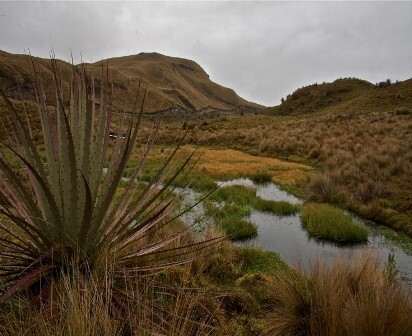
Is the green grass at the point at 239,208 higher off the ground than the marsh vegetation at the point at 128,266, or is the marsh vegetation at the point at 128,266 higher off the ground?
the marsh vegetation at the point at 128,266

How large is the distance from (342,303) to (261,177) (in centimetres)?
1087

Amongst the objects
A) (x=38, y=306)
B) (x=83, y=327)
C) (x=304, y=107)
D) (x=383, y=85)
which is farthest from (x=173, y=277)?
(x=304, y=107)

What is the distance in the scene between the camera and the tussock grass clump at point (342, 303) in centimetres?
292

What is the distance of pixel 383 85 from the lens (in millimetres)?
46281

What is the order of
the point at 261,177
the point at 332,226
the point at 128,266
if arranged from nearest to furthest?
1. the point at 128,266
2. the point at 332,226
3. the point at 261,177

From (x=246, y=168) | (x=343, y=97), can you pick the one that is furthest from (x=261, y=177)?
(x=343, y=97)

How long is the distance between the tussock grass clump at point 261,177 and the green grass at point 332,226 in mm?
5160

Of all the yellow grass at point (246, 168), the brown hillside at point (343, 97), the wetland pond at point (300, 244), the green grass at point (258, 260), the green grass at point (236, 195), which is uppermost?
the brown hillside at point (343, 97)

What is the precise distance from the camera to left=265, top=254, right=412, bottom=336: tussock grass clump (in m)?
2.92

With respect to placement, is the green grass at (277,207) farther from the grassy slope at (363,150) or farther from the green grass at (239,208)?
the grassy slope at (363,150)

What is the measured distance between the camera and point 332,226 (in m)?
7.93

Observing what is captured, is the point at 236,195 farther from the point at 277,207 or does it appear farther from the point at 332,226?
the point at 332,226

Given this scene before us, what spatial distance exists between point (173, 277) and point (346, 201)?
7396mm

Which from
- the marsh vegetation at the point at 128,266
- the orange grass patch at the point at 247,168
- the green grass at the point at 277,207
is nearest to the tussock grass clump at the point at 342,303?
the marsh vegetation at the point at 128,266
